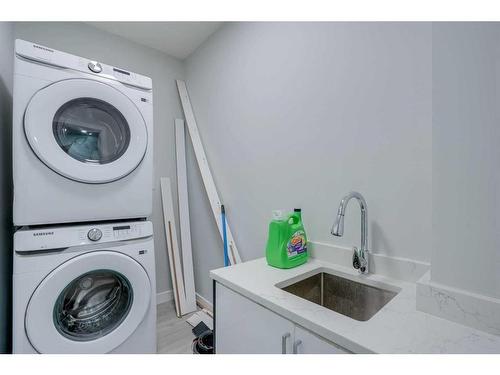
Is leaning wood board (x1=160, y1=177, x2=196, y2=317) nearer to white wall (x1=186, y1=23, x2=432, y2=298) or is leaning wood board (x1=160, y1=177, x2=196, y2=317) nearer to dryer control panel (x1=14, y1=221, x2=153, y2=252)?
white wall (x1=186, y1=23, x2=432, y2=298)

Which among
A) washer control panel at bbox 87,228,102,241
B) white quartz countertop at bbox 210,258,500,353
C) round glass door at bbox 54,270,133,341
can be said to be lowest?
round glass door at bbox 54,270,133,341

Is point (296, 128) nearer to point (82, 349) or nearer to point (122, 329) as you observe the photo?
point (122, 329)

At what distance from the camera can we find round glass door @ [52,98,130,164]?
1367 millimetres

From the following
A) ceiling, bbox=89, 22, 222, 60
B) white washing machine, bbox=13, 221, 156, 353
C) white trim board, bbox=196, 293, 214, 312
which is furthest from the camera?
white trim board, bbox=196, 293, 214, 312

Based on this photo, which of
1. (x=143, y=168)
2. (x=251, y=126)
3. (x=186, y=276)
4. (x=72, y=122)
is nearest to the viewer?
(x=72, y=122)

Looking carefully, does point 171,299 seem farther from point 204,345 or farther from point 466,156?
point 466,156

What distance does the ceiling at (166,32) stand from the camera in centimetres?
213

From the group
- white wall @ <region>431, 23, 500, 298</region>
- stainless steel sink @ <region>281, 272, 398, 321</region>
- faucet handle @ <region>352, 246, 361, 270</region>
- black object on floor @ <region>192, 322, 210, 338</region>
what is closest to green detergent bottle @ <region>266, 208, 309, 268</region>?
stainless steel sink @ <region>281, 272, 398, 321</region>

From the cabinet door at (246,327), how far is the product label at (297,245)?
14.1 inches

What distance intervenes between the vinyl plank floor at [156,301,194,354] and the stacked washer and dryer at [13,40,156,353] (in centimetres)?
29

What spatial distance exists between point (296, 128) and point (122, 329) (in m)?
1.57

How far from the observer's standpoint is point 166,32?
2.22 meters
